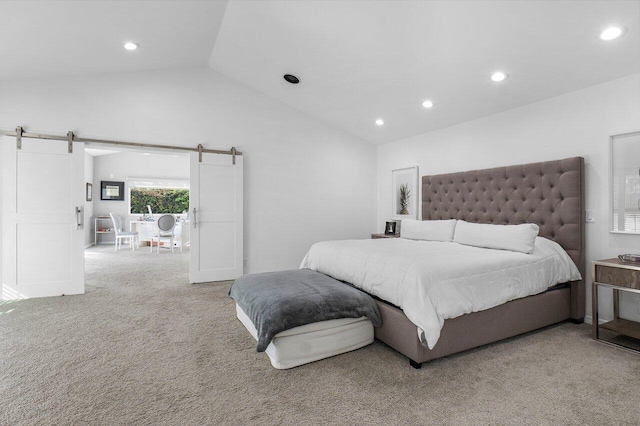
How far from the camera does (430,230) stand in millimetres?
4152

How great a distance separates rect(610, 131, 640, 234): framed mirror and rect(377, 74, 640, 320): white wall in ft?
0.18

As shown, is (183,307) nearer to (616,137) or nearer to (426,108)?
(426,108)

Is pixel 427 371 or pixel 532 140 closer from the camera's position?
pixel 427 371

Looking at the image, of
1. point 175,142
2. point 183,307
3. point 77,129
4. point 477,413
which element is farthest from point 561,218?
point 77,129

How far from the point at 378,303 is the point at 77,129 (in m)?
4.23

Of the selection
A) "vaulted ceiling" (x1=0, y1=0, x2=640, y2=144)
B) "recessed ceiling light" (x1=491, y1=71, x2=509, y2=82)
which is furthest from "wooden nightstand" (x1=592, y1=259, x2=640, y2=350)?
"recessed ceiling light" (x1=491, y1=71, x2=509, y2=82)

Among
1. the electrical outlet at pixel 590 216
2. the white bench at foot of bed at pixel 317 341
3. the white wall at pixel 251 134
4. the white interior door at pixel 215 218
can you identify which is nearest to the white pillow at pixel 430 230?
the electrical outlet at pixel 590 216

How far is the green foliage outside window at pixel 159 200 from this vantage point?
10055 millimetres

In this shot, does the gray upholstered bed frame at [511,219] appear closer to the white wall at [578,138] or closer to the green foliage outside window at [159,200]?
the white wall at [578,138]

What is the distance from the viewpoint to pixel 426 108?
428 centimetres

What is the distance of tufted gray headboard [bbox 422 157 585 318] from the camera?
3137 millimetres

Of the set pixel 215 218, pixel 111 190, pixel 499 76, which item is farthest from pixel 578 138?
pixel 111 190

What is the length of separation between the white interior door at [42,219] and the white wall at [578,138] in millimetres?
5023

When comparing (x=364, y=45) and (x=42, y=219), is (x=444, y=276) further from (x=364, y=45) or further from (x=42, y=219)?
(x=42, y=219)
